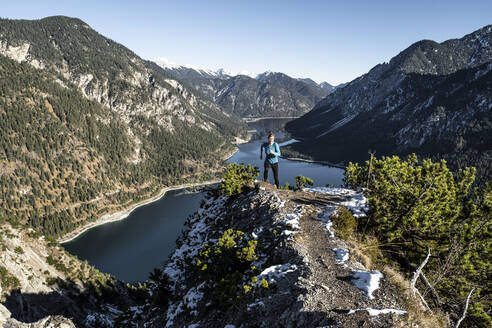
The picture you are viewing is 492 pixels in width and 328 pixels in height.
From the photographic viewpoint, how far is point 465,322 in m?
14.3

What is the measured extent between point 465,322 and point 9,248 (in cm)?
9182

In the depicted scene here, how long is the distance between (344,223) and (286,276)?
7786 mm

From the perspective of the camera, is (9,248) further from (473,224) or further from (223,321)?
(473,224)

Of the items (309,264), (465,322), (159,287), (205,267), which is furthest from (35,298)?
(465,322)

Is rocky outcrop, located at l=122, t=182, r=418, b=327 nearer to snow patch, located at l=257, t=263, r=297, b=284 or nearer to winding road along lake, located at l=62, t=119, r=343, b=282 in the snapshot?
snow patch, located at l=257, t=263, r=297, b=284

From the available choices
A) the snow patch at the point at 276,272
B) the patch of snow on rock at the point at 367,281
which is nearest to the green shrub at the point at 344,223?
the patch of snow on rock at the point at 367,281

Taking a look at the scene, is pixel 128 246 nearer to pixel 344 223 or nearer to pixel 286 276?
pixel 344 223

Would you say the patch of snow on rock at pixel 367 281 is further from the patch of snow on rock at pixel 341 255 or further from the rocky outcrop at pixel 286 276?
the patch of snow on rock at pixel 341 255

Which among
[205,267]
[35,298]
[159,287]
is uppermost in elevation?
[205,267]

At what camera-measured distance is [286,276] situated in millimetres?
14734

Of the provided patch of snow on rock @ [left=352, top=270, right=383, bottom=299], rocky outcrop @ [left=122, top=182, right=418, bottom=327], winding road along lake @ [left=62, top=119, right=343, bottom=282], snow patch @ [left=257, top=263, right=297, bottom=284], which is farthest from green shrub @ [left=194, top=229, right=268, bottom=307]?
winding road along lake @ [left=62, top=119, right=343, bottom=282]

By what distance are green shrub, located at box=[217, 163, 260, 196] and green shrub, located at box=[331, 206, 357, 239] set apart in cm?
1056

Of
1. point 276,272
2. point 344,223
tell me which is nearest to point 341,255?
point 276,272

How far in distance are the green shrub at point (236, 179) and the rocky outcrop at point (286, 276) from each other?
1.10 metres
